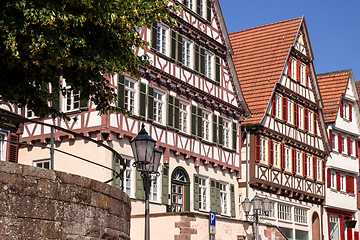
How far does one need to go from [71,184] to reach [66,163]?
37.7 feet

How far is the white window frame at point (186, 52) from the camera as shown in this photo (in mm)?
28297

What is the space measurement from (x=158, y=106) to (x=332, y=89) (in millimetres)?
21207

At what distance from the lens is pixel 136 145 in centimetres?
1422

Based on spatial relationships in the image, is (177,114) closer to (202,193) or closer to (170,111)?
(170,111)

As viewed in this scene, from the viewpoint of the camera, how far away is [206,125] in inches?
1165

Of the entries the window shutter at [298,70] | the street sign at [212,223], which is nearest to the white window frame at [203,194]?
the street sign at [212,223]

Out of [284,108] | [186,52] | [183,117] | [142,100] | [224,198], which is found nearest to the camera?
[142,100]

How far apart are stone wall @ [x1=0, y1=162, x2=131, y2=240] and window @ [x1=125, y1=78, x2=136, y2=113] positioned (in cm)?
1096

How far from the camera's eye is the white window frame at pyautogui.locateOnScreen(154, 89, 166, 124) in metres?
26.0

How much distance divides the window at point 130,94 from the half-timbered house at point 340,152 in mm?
19299

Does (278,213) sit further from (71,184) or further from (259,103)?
(71,184)

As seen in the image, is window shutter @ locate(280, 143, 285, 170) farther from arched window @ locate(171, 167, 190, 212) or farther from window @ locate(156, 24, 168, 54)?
window @ locate(156, 24, 168, 54)

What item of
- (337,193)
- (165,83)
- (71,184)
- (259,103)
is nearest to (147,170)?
(71,184)

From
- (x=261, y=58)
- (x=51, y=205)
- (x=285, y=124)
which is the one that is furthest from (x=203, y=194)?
(x=51, y=205)
